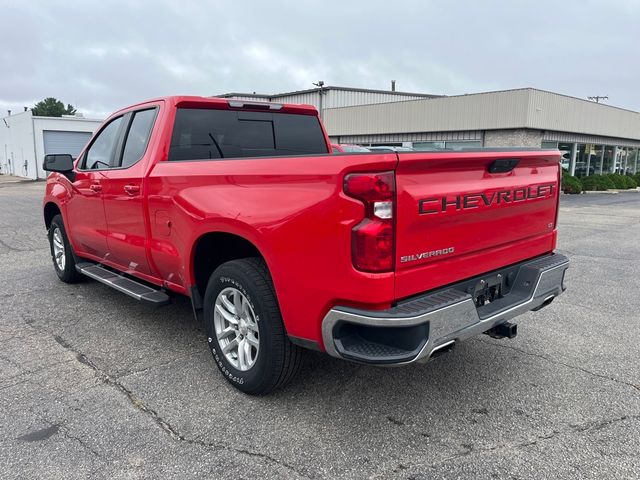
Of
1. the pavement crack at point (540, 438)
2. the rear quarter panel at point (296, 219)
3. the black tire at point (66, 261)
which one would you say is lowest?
the pavement crack at point (540, 438)

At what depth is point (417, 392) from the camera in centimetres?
340

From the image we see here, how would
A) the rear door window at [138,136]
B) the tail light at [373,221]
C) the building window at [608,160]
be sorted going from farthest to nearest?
the building window at [608,160]
the rear door window at [138,136]
the tail light at [373,221]

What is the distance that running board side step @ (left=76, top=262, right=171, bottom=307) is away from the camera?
400 centimetres

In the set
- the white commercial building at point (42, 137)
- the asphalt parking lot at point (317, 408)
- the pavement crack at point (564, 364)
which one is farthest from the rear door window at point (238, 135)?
the white commercial building at point (42, 137)

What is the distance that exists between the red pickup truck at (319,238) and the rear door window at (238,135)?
0.01 m

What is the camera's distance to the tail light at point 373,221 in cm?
249

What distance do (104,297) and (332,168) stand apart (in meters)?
3.99

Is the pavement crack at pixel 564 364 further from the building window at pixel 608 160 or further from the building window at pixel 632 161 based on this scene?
the building window at pixel 632 161

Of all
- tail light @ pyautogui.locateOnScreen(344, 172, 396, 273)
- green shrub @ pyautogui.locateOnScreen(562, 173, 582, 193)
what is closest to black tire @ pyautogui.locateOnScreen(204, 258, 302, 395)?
tail light @ pyautogui.locateOnScreen(344, 172, 396, 273)

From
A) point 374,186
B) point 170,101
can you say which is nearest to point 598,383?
point 374,186

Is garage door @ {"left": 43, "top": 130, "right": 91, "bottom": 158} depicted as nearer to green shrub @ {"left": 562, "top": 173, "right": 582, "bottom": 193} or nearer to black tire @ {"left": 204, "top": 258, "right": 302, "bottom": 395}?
green shrub @ {"left": 562, "top": 173, "right": 582, "bottom": 193}

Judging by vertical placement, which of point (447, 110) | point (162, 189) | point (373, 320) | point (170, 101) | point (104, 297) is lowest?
point (104, 297)

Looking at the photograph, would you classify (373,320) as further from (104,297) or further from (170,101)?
(104,297)

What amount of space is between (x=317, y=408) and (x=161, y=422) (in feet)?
3.10
